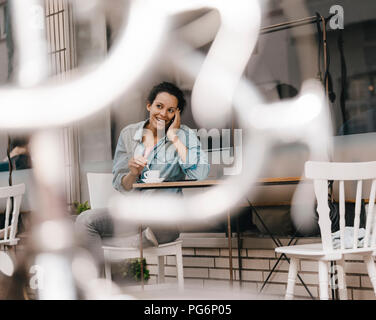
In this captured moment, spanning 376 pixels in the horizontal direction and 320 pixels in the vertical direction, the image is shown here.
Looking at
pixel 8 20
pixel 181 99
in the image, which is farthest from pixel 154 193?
pixel 8 20

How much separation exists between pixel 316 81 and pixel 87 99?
41.0 inches

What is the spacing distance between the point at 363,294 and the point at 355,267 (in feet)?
0.40

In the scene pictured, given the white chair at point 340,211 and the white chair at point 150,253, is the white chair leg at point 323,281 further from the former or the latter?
the white chair at point 150,253

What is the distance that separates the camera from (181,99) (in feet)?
7.02

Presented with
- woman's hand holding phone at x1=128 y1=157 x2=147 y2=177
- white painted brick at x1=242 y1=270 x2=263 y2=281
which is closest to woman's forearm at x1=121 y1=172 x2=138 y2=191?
woman's hand holding phone at x1=128 y1=157 x2=147 y2=177

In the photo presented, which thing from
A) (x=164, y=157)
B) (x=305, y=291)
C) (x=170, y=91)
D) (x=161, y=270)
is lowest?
(x=305, y=291)

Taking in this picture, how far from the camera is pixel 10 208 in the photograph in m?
2.08

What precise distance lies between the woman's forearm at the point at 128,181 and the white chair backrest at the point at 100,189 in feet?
0.25

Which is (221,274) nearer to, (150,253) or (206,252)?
(206,252)

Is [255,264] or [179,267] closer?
[179,267]

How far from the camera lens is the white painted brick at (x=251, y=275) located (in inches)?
80.7

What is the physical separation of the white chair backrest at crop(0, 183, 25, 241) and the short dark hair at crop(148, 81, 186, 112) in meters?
0.74

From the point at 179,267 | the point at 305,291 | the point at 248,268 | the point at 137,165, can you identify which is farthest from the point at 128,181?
the point at 305,291
